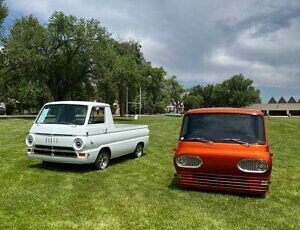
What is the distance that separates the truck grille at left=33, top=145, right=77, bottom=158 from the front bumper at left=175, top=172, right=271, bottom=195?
332cm

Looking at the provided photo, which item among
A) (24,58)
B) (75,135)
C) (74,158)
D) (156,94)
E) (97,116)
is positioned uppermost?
(24,58)

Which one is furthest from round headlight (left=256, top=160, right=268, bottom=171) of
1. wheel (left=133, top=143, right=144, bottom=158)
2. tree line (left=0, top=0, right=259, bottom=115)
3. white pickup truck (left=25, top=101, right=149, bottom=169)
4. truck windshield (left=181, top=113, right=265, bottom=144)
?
tree line (left=0, top=0, right=259, bottom=115)

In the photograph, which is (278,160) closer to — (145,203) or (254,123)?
(254,123)

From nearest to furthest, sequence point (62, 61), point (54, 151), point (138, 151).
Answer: point (54, 151) → point (138, 151) → point (62, 61)

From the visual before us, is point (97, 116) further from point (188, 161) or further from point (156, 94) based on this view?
point (156, 94)

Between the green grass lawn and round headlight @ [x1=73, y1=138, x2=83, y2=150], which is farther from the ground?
round headlight @ [x1=73, y1=138, x2=83, y2=150]

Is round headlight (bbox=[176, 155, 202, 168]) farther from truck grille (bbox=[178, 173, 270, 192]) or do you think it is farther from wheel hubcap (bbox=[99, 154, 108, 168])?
wheel hubcap (bbox=[99, 154, 108, 168])

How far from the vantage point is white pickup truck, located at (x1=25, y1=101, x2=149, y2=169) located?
450 inches

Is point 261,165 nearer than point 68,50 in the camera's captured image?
Yes

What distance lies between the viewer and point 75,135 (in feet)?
37.3

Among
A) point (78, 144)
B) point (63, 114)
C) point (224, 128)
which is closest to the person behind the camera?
point (224, 128)

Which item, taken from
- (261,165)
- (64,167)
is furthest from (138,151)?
(261,165)

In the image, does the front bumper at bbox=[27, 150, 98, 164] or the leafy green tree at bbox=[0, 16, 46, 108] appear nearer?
the front bumper at bbox=[27, 150, 98, 164]

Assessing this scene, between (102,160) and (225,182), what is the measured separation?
433 cm
